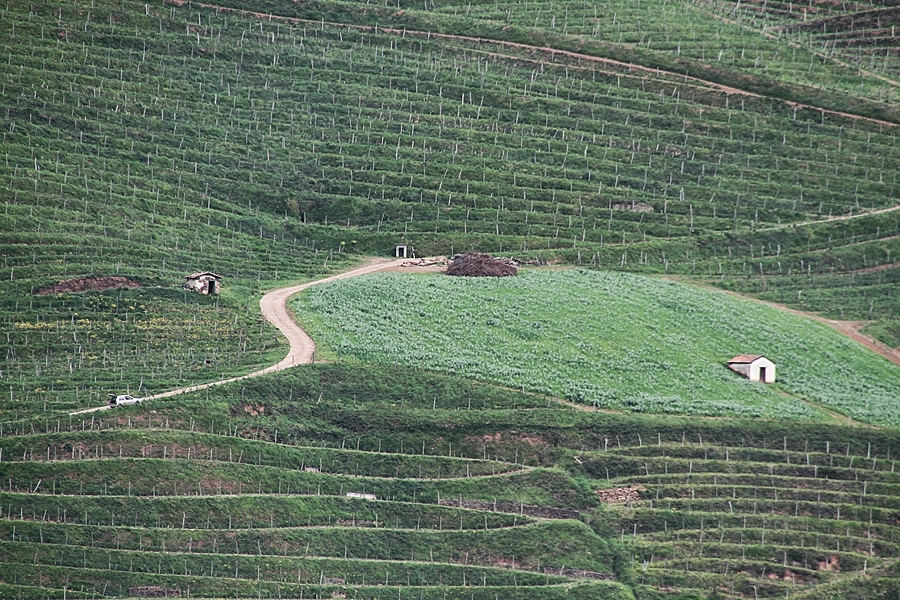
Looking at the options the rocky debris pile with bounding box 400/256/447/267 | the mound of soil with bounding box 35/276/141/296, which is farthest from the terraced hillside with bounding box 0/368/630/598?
the rocky debris pile with bounding box 400/256/447/267

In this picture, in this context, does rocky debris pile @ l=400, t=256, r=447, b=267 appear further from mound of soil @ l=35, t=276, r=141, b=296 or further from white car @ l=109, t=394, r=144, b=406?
white car @ l=109, t=394, r=144, b=406

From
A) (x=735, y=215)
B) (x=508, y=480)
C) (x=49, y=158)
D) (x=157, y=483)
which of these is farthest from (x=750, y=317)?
(x=49, y=158)

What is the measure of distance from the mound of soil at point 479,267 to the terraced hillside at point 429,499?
15935 millimetres

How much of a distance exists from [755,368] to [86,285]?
33.6m

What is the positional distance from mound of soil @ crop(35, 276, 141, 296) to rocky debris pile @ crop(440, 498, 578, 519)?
24816 mm

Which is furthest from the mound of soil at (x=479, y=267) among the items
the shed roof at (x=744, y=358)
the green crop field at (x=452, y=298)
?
the shed roof at (x=744, y=358)

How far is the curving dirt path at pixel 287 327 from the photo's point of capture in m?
68.9

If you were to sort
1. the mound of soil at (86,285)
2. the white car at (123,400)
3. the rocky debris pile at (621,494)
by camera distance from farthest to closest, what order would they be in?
the mound of soil at (86,285) < the white car at (123,400) < the rocky debris pile at (621,494)

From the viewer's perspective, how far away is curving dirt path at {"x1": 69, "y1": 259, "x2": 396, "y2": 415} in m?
68.9

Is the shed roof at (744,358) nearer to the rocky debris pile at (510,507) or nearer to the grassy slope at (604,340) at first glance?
the grassy slope at (604,340)

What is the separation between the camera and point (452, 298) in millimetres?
82500

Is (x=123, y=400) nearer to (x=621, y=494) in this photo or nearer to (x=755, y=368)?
(x=621, y=494)

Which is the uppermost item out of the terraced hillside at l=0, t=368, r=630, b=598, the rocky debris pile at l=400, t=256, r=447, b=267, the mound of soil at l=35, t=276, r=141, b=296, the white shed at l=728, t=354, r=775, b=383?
the rocky debris pile at l=400, t=256, r=447, b=267

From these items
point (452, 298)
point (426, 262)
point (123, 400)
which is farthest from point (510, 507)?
point (426, 262)
